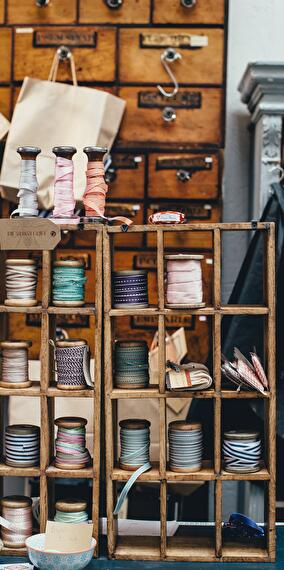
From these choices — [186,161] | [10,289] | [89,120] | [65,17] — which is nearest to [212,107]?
[186,161]

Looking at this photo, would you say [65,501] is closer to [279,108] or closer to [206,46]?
[279,108]

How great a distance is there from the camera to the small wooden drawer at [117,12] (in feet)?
13.0

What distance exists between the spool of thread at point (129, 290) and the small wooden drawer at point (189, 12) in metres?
1.89

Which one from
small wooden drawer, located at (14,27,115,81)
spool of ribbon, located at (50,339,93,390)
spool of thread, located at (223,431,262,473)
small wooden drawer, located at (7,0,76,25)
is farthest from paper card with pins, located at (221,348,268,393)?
small wooden drawer, located at (7,0,76,25)

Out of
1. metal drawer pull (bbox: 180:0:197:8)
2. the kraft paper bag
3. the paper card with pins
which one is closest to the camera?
the paper card with pins

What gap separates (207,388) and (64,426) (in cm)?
47

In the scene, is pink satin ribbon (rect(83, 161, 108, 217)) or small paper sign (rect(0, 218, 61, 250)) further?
pink satin ribbon (rect(83, 161, 108, 217))

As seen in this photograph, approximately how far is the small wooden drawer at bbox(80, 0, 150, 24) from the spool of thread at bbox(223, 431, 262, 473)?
2.31 meters

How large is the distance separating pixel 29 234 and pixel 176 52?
5.93 feet

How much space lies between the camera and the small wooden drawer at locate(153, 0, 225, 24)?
12.9ft

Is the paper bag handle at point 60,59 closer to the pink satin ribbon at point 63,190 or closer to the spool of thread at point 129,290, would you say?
the pink satin ribbon at point 63,190

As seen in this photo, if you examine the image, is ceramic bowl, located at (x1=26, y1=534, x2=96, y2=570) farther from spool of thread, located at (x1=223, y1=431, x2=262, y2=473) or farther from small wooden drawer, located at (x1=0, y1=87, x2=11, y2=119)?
small wooden drawer, located at (x1=0, y1=87, x2=11, y2=119)

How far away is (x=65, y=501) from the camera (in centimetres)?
254

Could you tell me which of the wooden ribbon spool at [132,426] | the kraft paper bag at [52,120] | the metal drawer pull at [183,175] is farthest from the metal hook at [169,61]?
the wooden ribbon spool at [132,426]
